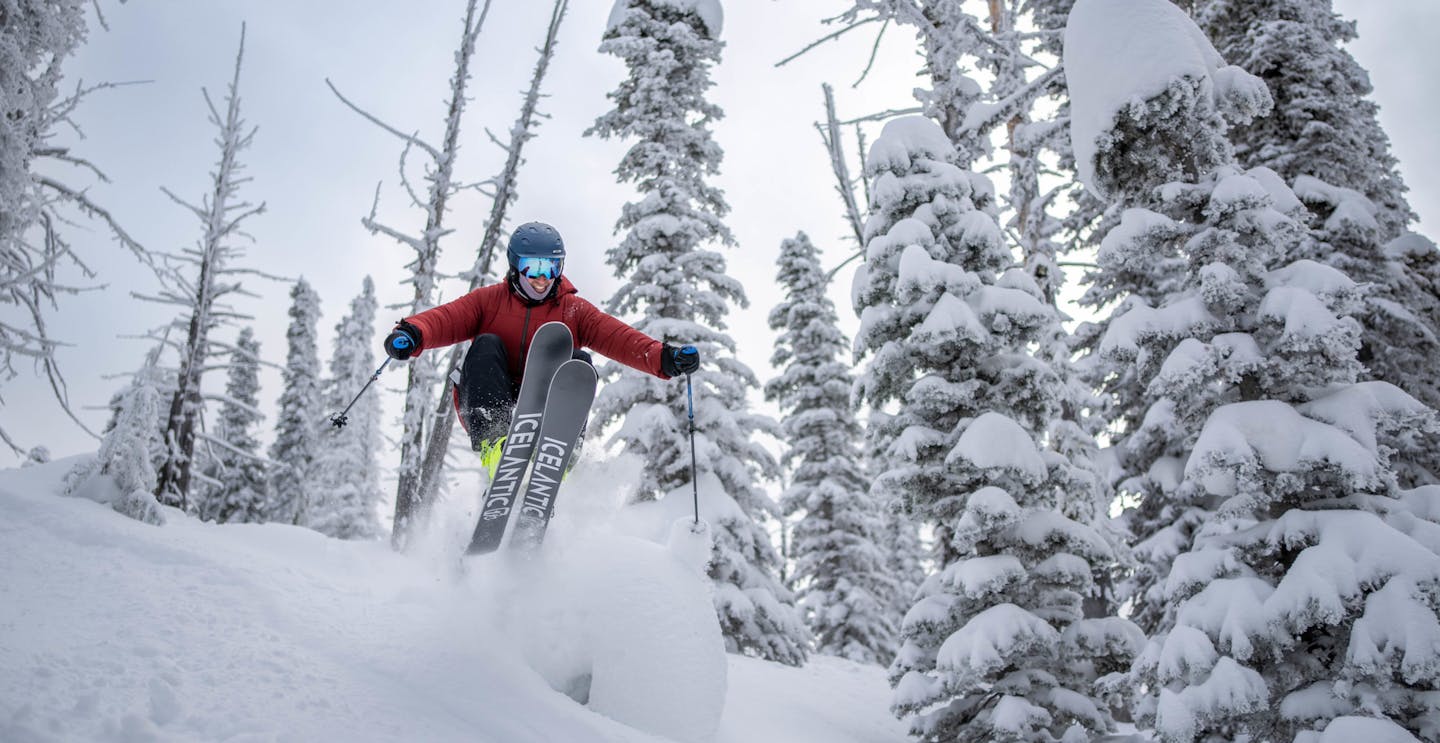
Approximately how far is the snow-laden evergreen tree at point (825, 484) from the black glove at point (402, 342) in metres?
16.2

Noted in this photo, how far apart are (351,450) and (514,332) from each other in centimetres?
3020

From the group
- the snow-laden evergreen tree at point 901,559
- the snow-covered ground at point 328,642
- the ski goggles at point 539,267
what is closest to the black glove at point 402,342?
the ski goggles at point 539,267

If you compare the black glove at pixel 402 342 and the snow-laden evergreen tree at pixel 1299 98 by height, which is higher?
the snow-laden evergreen tree at pixel 1299 98

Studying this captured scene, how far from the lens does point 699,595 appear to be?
461cm

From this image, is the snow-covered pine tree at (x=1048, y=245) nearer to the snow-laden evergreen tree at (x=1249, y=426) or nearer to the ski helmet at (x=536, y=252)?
the snow-laden evergreen tree at (x=1249, y=426)

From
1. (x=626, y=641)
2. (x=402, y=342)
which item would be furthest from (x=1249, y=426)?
(x=402, y=342)

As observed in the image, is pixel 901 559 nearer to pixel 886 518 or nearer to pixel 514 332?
pixel 886 518

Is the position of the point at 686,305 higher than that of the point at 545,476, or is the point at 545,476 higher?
the point at 686,305

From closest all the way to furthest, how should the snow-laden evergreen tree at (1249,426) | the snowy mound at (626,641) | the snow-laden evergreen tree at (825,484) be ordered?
the snowy mound at (626,641)
the snow-laden evergreen tree at (1249,426)
the snow-laden evergreen tree at (825,484)

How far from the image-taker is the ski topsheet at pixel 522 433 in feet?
15.2

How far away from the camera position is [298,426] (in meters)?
33.1

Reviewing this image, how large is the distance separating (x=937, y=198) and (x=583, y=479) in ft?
20.4

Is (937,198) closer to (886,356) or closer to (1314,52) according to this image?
(886,356)

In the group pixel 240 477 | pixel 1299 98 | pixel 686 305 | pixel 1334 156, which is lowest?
pixel 240 477
